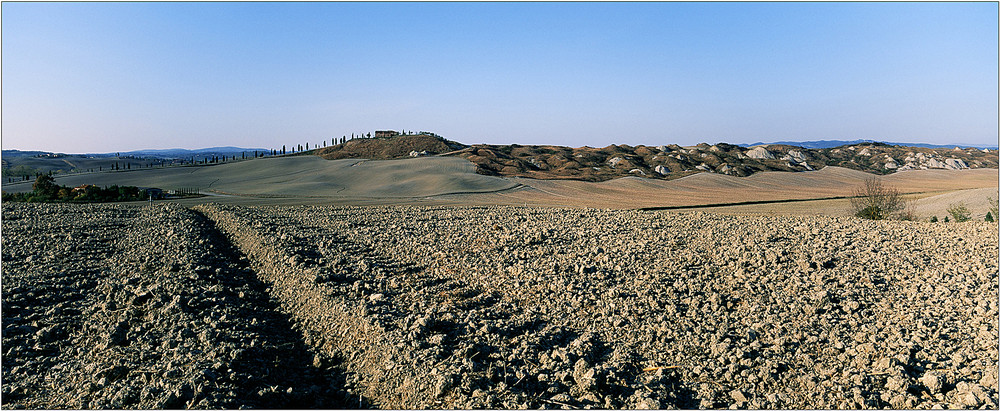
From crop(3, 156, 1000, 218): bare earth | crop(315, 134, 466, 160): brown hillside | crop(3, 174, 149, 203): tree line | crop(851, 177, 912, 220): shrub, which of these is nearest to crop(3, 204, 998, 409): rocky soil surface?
crop(851, 177, 912, 220): shrub

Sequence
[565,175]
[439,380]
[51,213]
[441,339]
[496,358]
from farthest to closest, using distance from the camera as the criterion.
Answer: [565,175] < [51,213] < [441,339] < [496,358] < [439,380]

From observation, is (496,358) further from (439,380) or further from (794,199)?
(794,199)

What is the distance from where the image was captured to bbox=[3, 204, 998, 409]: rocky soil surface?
4992mm

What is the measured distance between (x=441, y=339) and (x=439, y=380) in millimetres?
992

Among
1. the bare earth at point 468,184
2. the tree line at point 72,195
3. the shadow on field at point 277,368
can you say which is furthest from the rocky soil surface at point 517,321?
the bare earth at point 468,184

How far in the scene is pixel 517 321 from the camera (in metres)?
6.79

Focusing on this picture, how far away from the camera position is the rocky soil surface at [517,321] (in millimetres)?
4992

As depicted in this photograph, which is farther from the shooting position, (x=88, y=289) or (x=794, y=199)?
(x=794, y=199)

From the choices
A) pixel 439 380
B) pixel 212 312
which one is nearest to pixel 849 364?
pixel 439 380

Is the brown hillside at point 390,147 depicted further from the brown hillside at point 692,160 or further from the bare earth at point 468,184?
the brown hillside at point 692,160

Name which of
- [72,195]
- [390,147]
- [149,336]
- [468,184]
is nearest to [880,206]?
[149,336]

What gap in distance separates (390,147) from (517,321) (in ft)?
257

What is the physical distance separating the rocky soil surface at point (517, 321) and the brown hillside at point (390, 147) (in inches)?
2635

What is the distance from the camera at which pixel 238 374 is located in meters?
5.25
